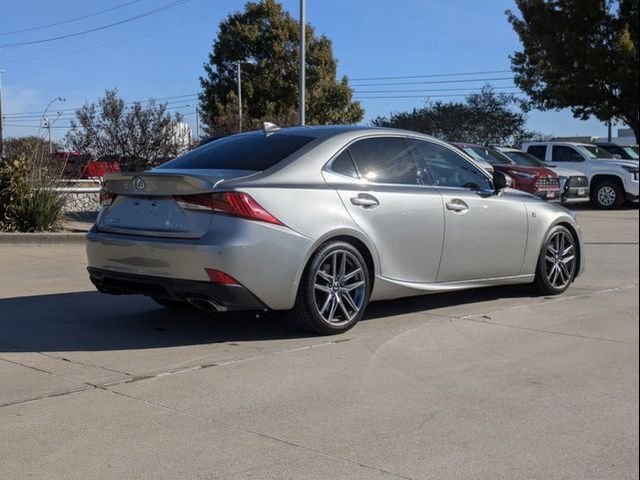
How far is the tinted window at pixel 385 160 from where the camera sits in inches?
253

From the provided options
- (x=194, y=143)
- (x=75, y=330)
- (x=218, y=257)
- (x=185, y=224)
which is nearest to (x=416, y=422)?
Answer: (x=218, y=257)

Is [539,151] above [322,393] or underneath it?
above

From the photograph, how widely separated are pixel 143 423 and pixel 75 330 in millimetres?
2371

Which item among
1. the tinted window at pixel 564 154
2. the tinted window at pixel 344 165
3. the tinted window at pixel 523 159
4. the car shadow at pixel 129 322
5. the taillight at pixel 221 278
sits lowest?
the car shadow at pixel 129 322

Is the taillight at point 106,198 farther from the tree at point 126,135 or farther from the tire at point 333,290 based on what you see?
the tree at point 126,135

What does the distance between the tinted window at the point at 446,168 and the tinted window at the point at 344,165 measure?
80cm

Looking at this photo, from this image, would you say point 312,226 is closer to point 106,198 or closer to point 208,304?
point 208,304

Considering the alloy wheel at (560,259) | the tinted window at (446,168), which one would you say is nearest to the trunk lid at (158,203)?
the tinted window at (446,168)

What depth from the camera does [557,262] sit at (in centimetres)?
784

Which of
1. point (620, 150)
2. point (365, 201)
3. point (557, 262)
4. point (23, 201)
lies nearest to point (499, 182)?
point (557, 262)

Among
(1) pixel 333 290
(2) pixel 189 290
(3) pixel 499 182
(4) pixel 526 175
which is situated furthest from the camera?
(4) pixel 526 175

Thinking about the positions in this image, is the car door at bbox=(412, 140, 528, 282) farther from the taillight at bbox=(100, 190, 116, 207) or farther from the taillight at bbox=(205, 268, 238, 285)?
the taillight at bbox=(100, 190, 116, 207)

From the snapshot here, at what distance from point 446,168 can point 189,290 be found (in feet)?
9.01

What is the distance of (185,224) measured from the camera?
562 centimetres
